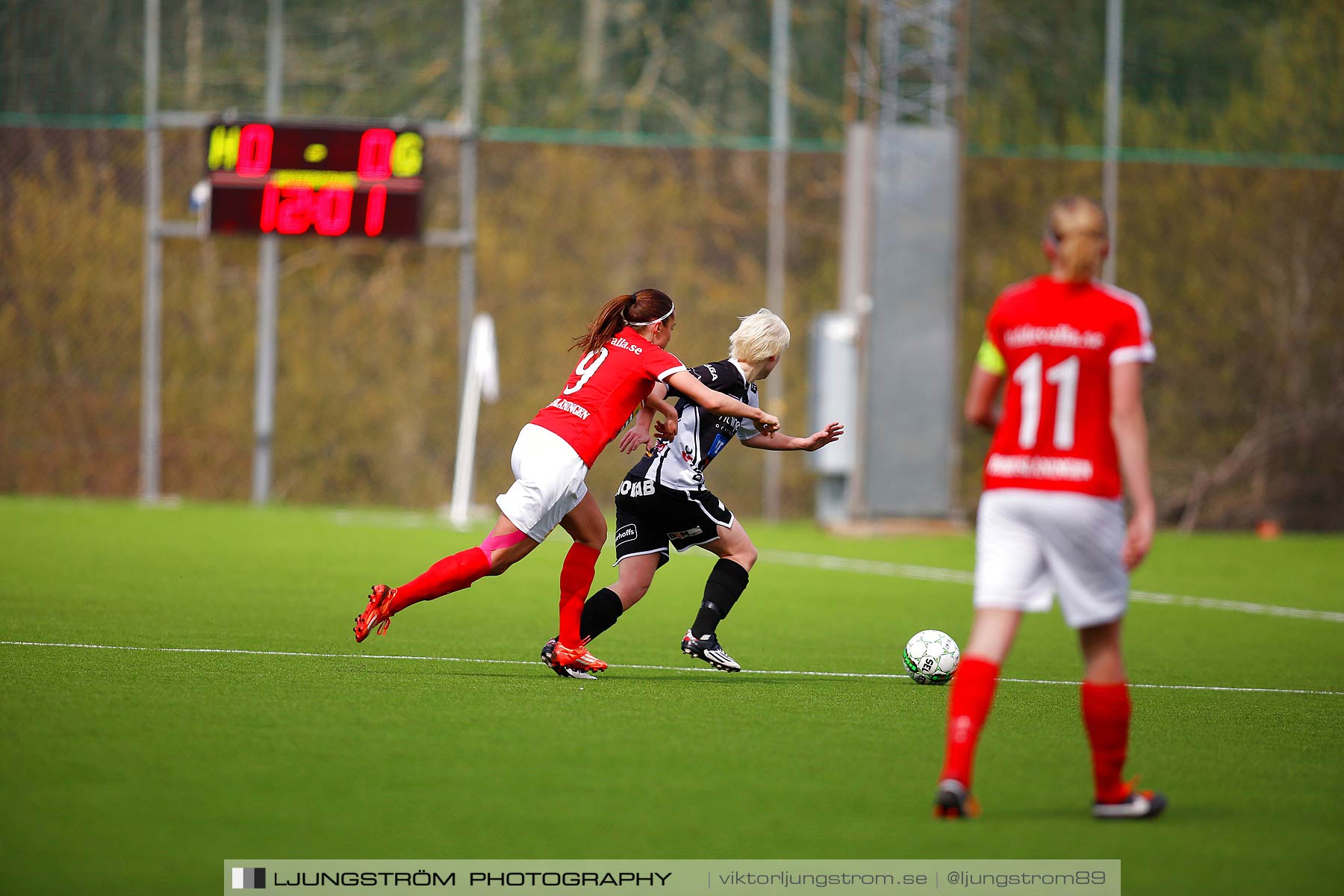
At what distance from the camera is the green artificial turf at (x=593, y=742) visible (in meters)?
3.98

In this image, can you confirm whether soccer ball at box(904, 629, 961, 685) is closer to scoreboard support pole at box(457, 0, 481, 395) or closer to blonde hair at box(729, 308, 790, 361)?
blonde hair at box(729, 308, 790, 361)

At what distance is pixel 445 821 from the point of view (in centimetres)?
412

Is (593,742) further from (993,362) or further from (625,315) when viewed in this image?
(625,315)

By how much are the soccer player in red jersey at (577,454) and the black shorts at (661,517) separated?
0.16m

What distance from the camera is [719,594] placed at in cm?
714

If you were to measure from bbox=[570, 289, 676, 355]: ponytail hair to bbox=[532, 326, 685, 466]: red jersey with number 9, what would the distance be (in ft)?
0.16

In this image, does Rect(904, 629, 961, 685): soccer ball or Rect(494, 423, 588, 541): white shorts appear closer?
Rect(494, 423, 588, 541): white shorts

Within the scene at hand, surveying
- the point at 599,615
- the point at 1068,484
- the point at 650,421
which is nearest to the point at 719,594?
the point at 599,615

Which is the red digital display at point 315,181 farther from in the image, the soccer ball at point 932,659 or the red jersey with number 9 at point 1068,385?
the red jersey with number 9 at point 1068,385

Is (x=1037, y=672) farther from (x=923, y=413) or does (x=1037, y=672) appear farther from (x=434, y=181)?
(x=434, y=181)

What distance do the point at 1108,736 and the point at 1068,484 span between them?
70 centimetres

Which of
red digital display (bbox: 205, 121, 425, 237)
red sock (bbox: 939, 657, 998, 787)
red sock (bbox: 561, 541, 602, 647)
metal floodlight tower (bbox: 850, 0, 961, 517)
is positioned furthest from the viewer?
red digital display (bbox: 205, 121, 425, 237)

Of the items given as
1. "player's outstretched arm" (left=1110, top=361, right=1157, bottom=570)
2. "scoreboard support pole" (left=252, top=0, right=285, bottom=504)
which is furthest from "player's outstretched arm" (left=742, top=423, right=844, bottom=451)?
"scoreboard support pole" (left=252, top=0, right=285, bottom=504)

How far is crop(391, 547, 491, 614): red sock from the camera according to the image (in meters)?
6.58
